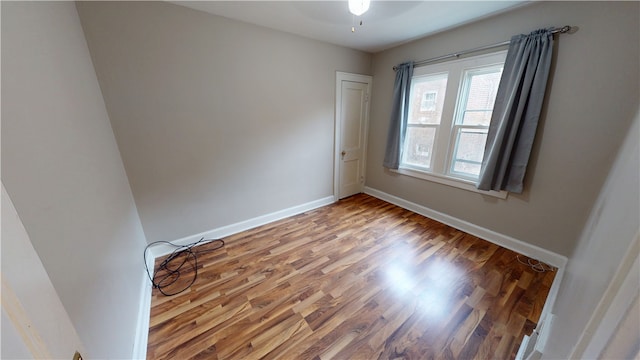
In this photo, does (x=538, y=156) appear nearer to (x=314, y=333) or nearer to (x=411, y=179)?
(x=411, y=179)

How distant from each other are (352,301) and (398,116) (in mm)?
2607

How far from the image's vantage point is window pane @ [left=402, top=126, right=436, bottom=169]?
3.02 metres

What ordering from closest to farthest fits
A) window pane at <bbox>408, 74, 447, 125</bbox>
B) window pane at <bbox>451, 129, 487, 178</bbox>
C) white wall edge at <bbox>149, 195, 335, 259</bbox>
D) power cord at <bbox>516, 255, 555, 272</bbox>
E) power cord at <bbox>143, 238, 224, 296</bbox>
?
1. power cord at <bbox>143, 238, 224, 296</bbox>
2. power cord at <bbox>516, 255, 555, 272</bbox>
3. white wall edge at <bbox>149, 195, 335, 259</bbox>
4. window pane at <bbox>451, 129, 487, 178</bbox>
5. window pane at <bbox>408, 74, 447, 125</bbox>

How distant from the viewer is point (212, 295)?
5.87ft

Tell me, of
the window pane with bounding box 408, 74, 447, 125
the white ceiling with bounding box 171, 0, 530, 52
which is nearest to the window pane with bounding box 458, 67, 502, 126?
the window pane with bounding box 408, 74, 447, 125

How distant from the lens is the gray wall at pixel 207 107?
1.81 metres

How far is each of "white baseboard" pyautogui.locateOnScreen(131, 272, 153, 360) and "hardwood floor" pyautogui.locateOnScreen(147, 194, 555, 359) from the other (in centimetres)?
4

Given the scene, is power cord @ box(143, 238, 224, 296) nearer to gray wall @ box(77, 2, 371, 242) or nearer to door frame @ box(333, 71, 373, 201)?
gray wall @ box(77, 2, 371, 242)

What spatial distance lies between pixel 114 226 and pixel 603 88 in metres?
3.76

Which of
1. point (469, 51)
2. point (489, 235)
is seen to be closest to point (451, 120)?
point (469, 51)

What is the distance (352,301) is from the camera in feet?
5.67

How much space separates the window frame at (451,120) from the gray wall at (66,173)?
331 centimetres

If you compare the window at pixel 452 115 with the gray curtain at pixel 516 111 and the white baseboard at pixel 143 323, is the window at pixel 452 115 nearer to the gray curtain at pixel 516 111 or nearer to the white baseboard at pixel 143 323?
the gray curtain at pixel 516 111

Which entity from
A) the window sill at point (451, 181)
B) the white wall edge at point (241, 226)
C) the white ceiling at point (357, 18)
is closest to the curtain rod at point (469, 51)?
the white ceiling at point (357, 18)
